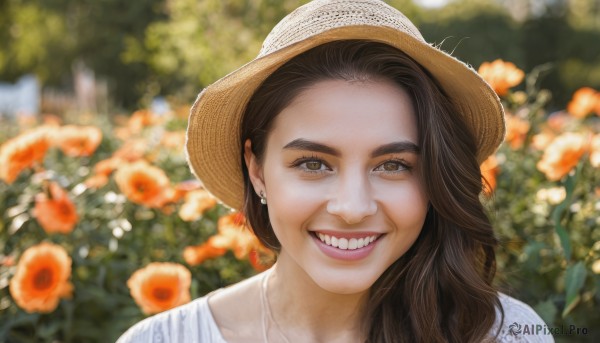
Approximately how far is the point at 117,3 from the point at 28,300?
62.3 feet

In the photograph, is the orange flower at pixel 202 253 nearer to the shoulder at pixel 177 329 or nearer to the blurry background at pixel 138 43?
the shoulder at pixel 177 329

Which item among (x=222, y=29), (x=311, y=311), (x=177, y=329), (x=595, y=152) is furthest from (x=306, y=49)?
(x=222, y=29)

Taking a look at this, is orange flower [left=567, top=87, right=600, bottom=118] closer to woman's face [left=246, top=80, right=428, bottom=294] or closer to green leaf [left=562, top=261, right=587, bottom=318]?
green leaf [left=562, top=261, right=587, bottom=318]

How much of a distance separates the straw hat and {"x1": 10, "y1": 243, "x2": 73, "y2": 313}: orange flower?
23.0 inches

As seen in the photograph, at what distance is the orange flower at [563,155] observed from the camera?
6.78ft

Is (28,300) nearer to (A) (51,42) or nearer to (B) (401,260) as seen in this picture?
(B) (401,260)

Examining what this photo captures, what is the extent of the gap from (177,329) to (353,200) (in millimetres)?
581

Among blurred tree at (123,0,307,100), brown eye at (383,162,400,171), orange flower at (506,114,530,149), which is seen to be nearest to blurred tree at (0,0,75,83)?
blurred tree at (123,0,307,100)

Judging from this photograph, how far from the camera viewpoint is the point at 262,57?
1.42 m

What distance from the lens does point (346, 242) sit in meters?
1.42

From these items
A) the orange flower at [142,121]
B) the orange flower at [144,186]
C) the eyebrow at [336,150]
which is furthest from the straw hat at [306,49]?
the orange flower at [142,121]

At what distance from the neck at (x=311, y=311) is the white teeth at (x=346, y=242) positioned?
0.24 meters

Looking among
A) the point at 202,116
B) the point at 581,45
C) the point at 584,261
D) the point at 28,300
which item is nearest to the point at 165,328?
the point at 202,116

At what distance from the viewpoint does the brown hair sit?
1460 mm
